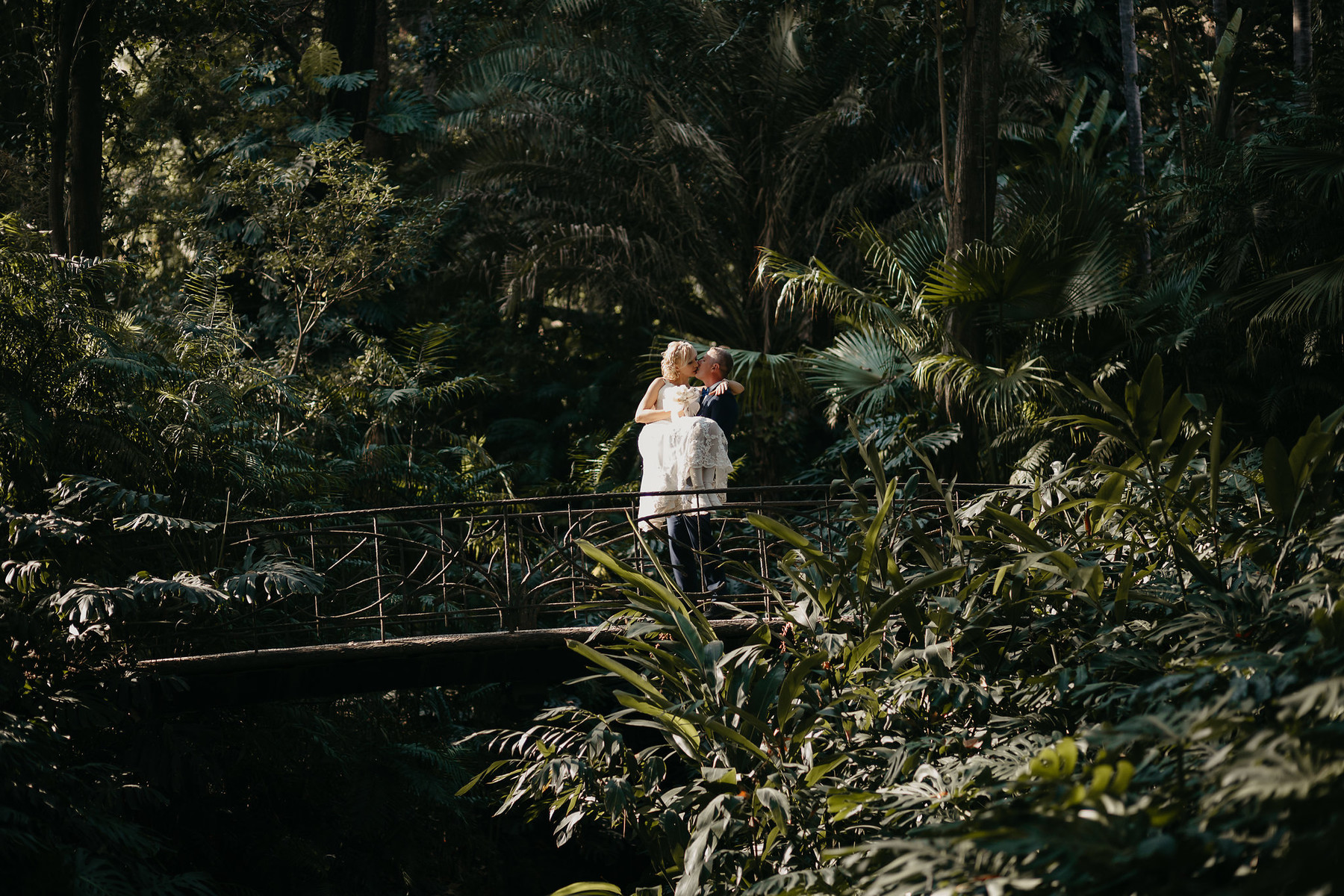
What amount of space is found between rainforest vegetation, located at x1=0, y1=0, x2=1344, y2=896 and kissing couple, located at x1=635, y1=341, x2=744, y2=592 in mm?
528

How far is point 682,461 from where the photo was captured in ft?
20.6

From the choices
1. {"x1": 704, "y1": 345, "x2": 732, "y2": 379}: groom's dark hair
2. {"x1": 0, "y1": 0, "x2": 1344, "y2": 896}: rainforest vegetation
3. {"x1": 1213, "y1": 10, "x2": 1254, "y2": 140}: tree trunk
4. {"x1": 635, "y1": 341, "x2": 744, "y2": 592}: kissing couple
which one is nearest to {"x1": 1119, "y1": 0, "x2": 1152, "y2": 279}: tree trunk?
{"x1": 0, "y1": 0, "x2": 1344, "y2": 896}: rainforest vegetation

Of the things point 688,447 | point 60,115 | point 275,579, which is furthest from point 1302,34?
point 60,115

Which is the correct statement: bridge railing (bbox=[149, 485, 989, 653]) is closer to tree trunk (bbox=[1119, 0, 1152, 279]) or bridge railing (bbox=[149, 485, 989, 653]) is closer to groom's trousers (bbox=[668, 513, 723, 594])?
groom's trousers (bbox=[668, 513, 723, 594])

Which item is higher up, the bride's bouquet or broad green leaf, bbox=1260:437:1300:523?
the bride's bouquet

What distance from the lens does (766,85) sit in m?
12.5

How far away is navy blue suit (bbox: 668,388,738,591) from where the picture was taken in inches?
245

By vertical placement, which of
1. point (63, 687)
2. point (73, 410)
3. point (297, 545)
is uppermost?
point (73, 410)

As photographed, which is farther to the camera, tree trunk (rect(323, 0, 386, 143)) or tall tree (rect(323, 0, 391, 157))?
tree trunk (rect(323, 0, 386, 143))

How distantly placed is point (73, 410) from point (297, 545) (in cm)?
215

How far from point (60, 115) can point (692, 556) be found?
20.9 ft

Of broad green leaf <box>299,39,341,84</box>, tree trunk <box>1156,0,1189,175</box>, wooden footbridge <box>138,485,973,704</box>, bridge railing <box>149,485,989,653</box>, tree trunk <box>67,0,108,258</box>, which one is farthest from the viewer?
broad green leaf <box>299,39,341,84</box>

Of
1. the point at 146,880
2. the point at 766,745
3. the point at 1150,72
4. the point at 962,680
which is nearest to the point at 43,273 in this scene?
the point at 146,880

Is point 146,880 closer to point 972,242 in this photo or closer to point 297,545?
point 297,545
